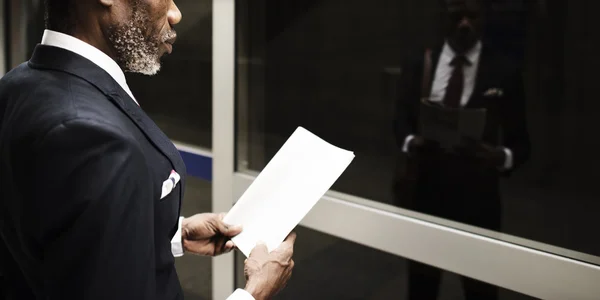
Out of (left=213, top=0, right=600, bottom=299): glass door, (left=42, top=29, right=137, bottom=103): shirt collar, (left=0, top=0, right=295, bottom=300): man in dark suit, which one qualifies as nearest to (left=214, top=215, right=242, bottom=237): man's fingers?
(left=0, top=0, right=295, bottom=300): man in dark suit

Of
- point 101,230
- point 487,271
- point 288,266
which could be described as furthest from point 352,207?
point 101,230

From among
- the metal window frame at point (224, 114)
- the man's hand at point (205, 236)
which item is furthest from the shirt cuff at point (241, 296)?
the metal window frame at point (224, 114)

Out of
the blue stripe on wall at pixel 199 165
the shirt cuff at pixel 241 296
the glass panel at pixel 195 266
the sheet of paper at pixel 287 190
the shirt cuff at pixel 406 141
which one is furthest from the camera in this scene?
the glass panel at pixel 195 266

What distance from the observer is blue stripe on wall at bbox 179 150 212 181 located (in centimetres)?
238

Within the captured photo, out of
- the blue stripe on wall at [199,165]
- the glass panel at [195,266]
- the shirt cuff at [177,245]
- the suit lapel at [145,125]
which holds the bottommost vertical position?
the glass panel at [195,266]

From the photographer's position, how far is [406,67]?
79.9 inches

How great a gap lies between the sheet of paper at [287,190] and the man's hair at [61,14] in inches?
21.7

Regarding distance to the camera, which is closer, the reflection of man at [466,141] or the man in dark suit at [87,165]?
the man in dark suit at [87,165]

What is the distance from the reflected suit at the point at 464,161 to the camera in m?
1.85

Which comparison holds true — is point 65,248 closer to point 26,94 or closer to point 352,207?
point 26,94

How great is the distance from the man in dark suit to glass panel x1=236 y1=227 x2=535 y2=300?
1484 mm

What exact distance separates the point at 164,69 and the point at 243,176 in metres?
0.89

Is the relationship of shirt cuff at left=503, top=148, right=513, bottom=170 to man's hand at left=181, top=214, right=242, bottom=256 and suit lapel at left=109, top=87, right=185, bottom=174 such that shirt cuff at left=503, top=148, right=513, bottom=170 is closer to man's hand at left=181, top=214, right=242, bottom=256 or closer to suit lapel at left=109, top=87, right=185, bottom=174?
man's hand at left=181, top=214, right=242, bottom=256

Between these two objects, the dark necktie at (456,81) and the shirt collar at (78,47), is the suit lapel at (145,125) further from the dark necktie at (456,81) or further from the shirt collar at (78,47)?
the dark necktie at (456,81)
